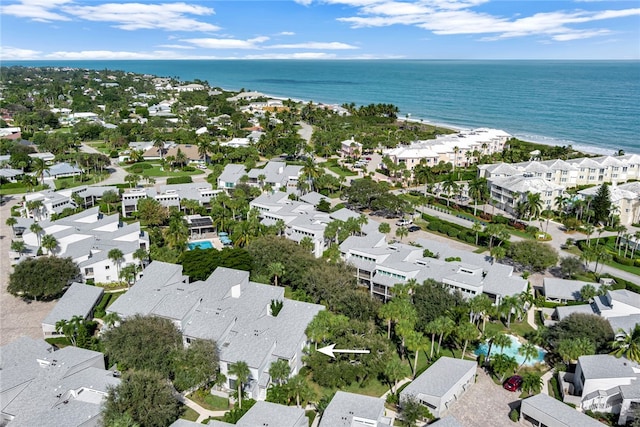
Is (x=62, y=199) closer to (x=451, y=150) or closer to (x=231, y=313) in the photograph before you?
(x=231, y=313)

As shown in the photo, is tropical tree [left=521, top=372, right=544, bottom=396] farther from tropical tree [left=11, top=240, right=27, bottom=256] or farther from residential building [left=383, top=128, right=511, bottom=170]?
residential building [left=383, top=128, right=511, bottom=170]

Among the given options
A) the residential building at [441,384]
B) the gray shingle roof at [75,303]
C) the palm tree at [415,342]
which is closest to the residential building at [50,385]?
the gray shingle roof at [75,303]

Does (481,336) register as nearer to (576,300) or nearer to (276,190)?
(576,300)

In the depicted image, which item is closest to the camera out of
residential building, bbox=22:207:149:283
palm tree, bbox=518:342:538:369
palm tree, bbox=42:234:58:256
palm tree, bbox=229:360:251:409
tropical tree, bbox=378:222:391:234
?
palm tree, bbox=229:360:251:409

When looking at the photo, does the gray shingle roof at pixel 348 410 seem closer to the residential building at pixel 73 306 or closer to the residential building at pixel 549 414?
the residential building at pixel 549 414

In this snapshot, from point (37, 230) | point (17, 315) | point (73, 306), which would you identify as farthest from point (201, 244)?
point (17, 315)

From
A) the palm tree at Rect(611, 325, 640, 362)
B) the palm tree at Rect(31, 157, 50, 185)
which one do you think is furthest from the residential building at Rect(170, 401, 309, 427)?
the palm tree at Rect(31, 157, 50, 185)

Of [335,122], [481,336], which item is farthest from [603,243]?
[335,122]

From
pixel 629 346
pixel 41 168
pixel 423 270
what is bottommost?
pixel 629 346
